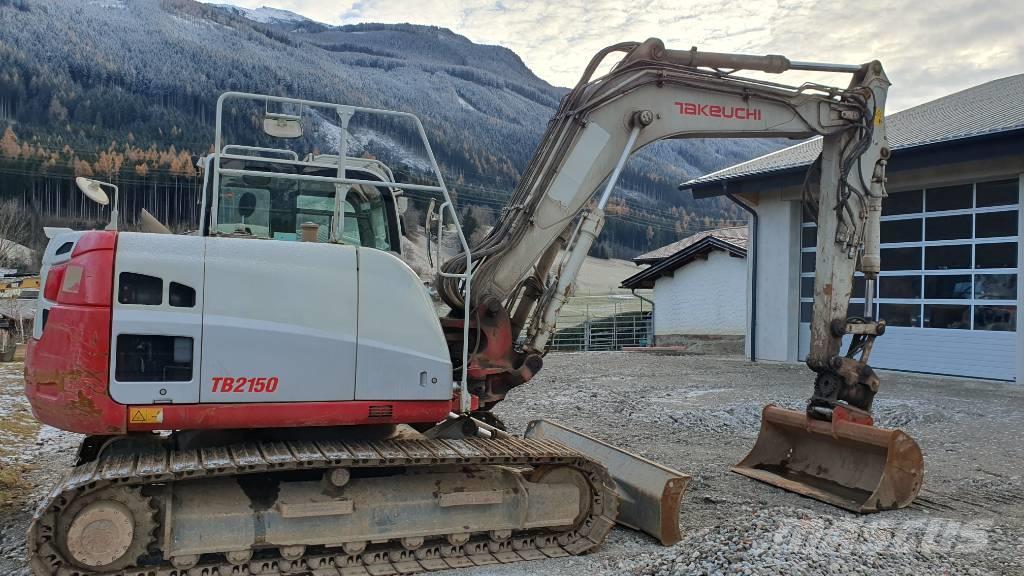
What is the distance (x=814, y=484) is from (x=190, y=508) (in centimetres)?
514

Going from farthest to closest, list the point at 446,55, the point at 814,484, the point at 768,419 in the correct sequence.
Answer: the point at 446,55
the point at 768,419
the point at 814,484

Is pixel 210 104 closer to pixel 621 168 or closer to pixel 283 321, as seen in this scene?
pixel 621 168

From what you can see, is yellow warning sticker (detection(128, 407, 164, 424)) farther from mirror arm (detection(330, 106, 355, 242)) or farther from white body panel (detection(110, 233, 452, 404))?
mirror arm (detection(330, 106, 355, 242))

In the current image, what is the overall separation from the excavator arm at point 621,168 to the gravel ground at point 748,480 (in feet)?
4.11

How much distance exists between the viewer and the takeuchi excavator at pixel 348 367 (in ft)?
14.3

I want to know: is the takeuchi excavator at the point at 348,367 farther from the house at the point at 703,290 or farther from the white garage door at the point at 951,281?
the house at the point at 703,290

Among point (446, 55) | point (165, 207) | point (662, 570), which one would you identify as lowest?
point (662, 570)

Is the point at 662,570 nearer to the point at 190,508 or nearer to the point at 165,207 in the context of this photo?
the point at 190,508

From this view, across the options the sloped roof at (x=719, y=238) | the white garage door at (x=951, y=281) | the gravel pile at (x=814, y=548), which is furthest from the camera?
the sloped roof at (x=719, y=238)

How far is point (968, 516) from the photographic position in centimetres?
607

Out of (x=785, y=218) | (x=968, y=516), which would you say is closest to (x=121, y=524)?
(x=968, y=516)

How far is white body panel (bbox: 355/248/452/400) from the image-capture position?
15.8ft

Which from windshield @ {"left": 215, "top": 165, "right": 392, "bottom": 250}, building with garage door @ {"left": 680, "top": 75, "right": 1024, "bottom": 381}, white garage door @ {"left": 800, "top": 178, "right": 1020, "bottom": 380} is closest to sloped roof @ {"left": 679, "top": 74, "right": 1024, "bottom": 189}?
building with garage door @ {"left": 680, "top": 75, "right": 1024, "bottom": 381}

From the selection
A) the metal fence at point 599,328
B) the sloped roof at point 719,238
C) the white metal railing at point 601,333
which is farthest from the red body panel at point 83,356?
the white metal railing at point 601,333
